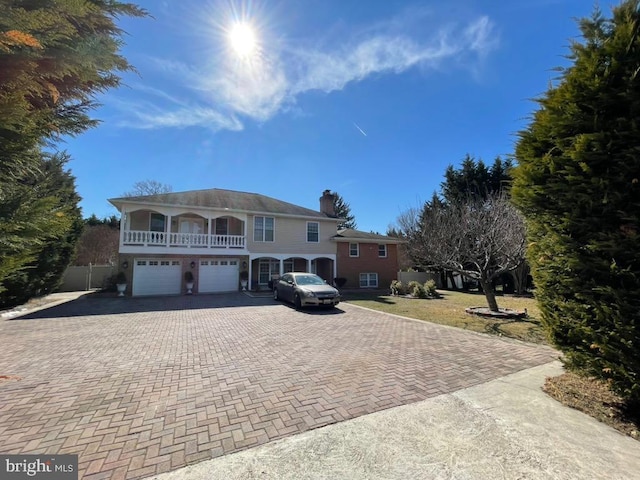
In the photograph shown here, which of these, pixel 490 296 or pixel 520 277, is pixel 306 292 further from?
pixel 520 277

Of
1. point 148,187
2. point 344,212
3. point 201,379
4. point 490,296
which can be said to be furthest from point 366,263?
point 148,187

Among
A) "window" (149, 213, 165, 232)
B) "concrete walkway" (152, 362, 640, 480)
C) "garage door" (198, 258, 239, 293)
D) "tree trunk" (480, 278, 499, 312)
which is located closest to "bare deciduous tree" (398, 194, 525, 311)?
"tree trunk" (480, 278, 499, 312)

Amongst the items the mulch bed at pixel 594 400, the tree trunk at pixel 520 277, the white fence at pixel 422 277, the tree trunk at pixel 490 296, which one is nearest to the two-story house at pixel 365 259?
the white fence at pixel 422 277

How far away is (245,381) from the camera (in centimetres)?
473

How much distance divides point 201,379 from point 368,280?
2071 cm

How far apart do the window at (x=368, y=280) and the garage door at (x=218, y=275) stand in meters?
10.6

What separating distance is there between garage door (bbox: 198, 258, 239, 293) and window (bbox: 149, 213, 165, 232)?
380 cm

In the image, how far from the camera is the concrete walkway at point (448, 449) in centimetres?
258

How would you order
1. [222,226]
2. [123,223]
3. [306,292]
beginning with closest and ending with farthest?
[306,292], [123,223], [222,226]

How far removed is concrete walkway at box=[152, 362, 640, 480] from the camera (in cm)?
258

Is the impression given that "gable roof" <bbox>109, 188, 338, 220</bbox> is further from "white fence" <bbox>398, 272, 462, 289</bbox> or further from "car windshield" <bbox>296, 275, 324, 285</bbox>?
"white fence" <bbox>398, 272, 462, 289</bbox>

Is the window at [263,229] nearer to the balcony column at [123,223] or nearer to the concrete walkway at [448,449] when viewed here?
the balcony column at [123,223]

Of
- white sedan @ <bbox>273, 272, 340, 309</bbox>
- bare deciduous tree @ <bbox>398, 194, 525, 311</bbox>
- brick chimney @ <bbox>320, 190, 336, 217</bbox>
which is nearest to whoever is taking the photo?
bare deciduous tree @ <bbox>398, 194, 525, 311</bbox>

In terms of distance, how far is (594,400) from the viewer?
403 cm
